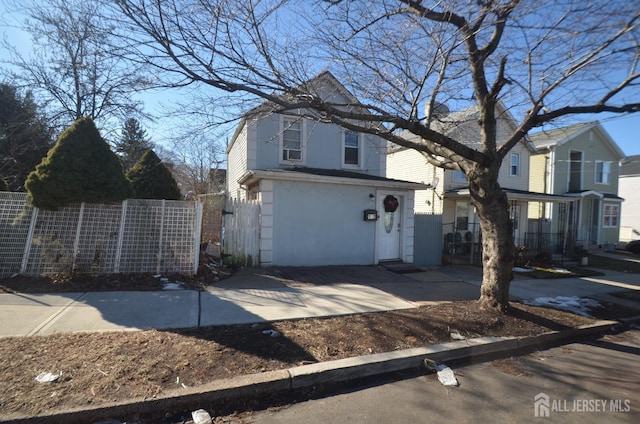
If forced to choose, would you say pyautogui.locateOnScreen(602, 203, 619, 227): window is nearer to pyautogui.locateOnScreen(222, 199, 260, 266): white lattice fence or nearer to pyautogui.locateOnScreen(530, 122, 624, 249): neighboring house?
pyautogui.locateOnScreen(530, 122, 624, 249): neighboring house

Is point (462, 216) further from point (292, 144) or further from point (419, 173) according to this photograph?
point (292, 144)

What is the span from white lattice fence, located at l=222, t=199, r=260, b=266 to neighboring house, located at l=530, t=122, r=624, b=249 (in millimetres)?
15815

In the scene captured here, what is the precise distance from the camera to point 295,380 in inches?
132

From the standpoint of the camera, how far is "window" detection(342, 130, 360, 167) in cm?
1168

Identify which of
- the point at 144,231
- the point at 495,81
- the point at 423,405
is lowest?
the point at 423,405

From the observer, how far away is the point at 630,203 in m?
27.8

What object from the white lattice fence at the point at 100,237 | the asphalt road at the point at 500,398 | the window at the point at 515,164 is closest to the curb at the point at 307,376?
the asphalt road at the point at 500,398

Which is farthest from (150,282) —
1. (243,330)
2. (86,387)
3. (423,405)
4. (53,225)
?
(423,405)

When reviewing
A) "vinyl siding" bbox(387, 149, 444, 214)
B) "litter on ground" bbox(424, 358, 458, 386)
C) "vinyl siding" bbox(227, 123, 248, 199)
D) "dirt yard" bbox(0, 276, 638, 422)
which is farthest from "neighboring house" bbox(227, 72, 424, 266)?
"litter on ground" bbox(424, 358, 458, 386)

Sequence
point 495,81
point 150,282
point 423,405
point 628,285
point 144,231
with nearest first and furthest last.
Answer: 1. point 423,405
2. point 495,81
3. point 150,282
4. point 144,231
5. point 628,285

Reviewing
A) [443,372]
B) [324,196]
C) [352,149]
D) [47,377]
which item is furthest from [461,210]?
[47,377]

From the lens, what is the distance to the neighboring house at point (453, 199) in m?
11.5

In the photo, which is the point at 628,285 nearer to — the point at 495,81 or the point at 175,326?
the point at 495,81

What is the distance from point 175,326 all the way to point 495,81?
251 inches
